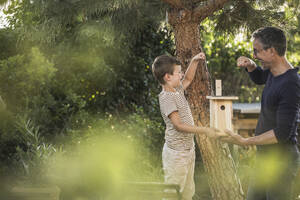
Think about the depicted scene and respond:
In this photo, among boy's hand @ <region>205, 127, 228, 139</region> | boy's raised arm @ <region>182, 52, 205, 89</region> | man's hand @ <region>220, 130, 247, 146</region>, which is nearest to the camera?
man's hand @ <region>220, 130, 247, 146</region>

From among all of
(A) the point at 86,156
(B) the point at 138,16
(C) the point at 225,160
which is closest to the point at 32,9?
(B) the point at 138,16

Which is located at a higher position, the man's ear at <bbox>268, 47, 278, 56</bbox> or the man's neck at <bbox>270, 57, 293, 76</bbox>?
the man's ear at <bbox>268, 47, 278, 56</bbox>

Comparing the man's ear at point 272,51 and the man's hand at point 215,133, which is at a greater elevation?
the man's ear at point 272,51

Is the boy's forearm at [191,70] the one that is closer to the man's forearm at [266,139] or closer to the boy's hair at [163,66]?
the boy's hair at [163,66]

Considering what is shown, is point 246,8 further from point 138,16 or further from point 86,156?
point 86,156

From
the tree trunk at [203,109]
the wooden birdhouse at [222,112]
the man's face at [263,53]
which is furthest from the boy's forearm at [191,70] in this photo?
the man's face at [263,53]

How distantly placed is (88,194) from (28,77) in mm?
2649

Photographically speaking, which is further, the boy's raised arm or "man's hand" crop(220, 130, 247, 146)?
the boy's raised arm

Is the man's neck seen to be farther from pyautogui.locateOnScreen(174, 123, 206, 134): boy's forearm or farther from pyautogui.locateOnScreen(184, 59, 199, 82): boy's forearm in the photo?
pyautogui.locateOnScreen(184, 59, 199, 82): boy's forearm

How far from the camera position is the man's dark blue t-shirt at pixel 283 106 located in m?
2.08

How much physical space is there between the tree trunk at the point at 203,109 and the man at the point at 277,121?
4.00ft

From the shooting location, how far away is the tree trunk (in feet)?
11.5

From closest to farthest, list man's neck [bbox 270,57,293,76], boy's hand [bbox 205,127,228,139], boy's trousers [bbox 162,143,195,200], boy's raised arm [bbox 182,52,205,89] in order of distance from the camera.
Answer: man's neck [bbox 270,57,293,76] < boy's hand [bbox 205,127,228,139] < boy's trousers [bbox 162,143,195,200] < boy's raised arm [bbox 182,52,205,89]

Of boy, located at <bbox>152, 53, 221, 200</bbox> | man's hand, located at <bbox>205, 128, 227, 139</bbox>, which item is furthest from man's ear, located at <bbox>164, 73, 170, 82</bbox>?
man's hand, located at <bbox>205, 128, 227, 139</bbox>
